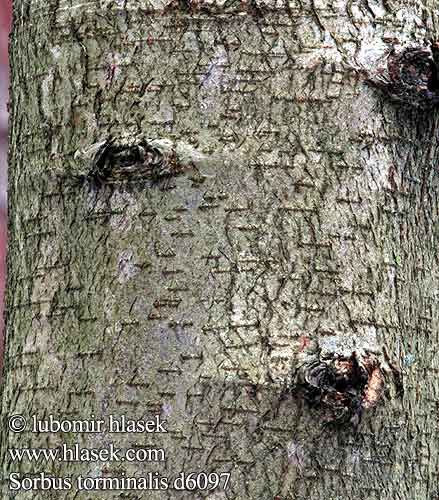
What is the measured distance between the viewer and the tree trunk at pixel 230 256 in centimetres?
104

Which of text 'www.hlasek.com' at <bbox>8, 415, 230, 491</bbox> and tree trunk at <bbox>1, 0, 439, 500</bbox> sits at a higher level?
tree trunk at <bbox>1, 0, 439, 500</bbox>

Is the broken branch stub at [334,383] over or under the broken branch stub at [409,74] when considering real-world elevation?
under

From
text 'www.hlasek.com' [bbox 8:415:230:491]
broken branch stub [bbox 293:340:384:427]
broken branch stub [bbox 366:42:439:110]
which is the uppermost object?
broken branch stub [bbox 366:42:439:110]

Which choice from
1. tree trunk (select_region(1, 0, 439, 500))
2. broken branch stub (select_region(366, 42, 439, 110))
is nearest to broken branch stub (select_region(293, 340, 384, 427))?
tree trunk (select_region(1, 0, 439, 500))

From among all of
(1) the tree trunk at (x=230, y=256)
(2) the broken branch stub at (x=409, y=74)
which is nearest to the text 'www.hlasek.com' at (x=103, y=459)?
(1) the tree trunk at (x=230, y=256)

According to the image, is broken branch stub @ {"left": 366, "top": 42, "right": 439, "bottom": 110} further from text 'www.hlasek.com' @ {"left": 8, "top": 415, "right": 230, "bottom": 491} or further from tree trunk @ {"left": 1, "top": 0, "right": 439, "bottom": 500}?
text 'www.hlasek.com' @ {"left": 8, "top": 415, "right": 230, "bottom": 491}

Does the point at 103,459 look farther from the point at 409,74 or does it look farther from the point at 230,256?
the point at 409,74

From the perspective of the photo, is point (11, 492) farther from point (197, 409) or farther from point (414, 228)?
point (414, 228)

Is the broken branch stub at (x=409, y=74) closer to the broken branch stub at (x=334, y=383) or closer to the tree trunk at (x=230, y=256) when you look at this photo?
the tree trunk at (x=230, y=256)

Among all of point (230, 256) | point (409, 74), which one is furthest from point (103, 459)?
point (409, 74)

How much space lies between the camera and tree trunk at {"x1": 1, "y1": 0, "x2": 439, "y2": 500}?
1042mm

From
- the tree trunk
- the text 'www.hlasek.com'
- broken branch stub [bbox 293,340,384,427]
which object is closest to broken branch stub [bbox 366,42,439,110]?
the tree trunk

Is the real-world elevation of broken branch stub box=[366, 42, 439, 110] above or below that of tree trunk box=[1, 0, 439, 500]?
above

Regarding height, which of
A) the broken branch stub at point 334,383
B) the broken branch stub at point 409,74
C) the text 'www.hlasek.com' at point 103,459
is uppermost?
the broken branch stub at point 409,74
